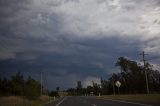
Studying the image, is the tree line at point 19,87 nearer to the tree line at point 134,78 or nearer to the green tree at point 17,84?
the green tree at point 17,84

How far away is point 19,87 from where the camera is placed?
6850cm

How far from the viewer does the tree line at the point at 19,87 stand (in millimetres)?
63209

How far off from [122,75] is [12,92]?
206 ft

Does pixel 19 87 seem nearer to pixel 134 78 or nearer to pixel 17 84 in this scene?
pixel 17 84

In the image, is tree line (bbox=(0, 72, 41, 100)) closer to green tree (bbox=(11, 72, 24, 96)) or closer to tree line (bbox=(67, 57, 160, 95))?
green tree (bbox=(11, 72, 24, 96))

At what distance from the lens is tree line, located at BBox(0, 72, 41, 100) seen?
63209mm

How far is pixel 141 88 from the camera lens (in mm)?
109375

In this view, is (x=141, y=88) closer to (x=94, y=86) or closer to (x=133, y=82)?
(x=133, y=82)

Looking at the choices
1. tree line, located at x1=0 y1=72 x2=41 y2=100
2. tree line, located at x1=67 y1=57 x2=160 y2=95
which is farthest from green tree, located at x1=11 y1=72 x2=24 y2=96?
tree line, located at x1=67 y1=57 x2=160 y2=95

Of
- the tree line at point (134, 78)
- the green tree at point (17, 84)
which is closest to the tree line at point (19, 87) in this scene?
the green tree at point (17, 84)

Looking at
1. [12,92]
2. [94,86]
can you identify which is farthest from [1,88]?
[94,86]

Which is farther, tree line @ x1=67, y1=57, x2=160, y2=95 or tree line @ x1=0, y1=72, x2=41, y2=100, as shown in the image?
tree line @ x1=67, y1=57, x2=160, y2=95

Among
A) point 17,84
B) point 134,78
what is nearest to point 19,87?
point 17,84

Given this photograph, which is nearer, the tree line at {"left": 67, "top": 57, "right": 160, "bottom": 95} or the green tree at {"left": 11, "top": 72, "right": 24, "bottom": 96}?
the green tree at {"left": 11, "top": 72, "right": 24, "bottom": 96}
